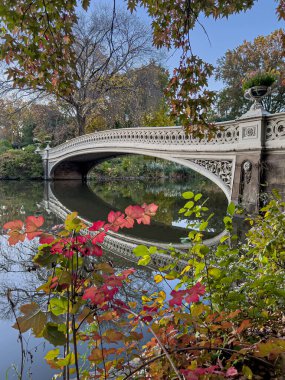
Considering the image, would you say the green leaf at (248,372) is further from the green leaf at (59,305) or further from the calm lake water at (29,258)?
the calm lake water at (29,258)

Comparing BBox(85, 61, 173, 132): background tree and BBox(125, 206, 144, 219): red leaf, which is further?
BBox(85, 61, 173, 132): background tree

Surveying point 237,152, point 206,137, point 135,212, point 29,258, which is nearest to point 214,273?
point 135,212

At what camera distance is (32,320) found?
742 mm

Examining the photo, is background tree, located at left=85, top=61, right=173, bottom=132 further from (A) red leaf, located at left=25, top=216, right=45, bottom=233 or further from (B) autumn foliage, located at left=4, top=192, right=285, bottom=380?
(A) red leaf, located at left=25, top=216, right=45, bottom=233

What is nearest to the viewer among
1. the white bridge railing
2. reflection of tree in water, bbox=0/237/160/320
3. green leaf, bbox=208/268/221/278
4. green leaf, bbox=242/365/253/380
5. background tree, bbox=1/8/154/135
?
green leaf, bbox=242/365/253/380

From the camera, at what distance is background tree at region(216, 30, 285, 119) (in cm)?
1788

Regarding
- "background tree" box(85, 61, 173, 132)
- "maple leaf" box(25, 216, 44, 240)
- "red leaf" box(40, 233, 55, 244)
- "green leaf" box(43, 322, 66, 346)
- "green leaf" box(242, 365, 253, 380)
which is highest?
"background tree" box(85, 61, 173, 132)

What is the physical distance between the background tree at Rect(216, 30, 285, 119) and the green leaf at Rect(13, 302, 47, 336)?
19091 millimetres

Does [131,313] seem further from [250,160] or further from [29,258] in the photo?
[250,160]

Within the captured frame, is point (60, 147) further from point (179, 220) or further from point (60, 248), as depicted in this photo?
point (60, 248)

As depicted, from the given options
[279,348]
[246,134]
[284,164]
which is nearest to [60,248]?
[279,348]

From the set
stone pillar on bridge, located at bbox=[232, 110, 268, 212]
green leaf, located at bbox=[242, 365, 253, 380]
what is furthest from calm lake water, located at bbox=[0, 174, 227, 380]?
stone pillar on bridge, located at bbox=[232, 110, 268, 212]

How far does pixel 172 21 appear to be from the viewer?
2459mm

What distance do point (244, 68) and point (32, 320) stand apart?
2018 cm
